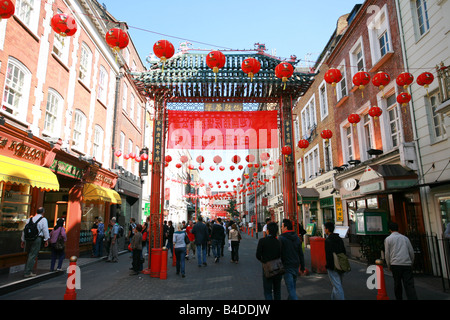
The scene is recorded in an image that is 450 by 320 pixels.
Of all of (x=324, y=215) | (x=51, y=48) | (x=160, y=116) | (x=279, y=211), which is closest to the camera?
(x=160, y=116)

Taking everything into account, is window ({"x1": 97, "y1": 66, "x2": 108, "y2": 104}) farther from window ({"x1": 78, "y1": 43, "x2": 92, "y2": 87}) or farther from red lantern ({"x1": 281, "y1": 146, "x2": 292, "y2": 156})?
red lantern ({"x1": 281, "y1": 146, "x2": 292, "y2": 156})

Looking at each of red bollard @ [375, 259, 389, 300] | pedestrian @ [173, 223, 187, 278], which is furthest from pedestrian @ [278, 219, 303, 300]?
pedestrian @ [173, 223, 187, 278]

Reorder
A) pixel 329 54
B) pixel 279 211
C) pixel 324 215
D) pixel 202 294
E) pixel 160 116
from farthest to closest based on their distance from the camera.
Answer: pixel 279 211, pixel 324 215, pixel 329 54, pixel 160 116, pixel 202 294

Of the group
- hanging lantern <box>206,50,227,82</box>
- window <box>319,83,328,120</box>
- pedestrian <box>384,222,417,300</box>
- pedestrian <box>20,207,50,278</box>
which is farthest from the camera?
window <box>319,83,328,120</box>

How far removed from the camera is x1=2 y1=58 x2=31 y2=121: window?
31.2 ft

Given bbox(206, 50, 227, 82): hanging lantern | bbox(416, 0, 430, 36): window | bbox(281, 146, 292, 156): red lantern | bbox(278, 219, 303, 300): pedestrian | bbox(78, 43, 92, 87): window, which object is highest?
bbox(78, 43, 92, 87): window

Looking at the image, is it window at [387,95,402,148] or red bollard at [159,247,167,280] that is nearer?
red bollard at [159,247,167,280]

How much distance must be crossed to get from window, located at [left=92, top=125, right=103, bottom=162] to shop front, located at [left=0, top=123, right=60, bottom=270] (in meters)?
5.36

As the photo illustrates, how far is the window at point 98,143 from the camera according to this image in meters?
16.4

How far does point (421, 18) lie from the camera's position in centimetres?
1038

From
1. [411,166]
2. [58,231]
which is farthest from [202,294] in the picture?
[411,166]

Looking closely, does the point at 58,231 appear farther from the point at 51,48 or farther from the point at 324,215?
the point at 324,215

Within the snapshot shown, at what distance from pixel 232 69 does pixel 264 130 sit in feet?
8.99

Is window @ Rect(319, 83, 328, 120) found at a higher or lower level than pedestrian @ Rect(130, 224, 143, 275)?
higher
